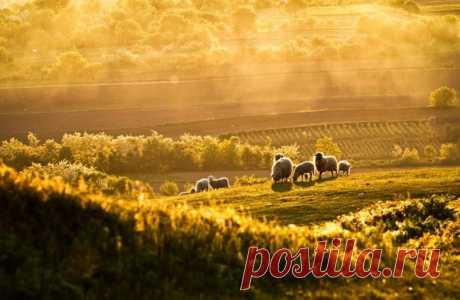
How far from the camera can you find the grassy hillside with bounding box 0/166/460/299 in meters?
13.3

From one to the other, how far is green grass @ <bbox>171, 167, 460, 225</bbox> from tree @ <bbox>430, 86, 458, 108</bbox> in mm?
90767

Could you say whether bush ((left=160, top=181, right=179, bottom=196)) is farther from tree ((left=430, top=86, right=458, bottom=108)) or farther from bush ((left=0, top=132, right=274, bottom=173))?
tree ((left=430, top=86, right=458, bottom=108))

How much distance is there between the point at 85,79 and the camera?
166 m

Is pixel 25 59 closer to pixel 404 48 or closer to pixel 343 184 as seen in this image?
pixel 404 48

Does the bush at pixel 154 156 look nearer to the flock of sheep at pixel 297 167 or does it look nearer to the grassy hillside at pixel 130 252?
the flock of sheep at pixel 297 167

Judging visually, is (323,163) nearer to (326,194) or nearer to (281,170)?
(281,170)

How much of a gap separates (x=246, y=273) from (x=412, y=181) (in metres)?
22.5

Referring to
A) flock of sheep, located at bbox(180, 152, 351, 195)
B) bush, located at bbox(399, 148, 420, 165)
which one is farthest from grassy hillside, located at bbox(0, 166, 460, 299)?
bush, located at bbox(399, 148, 420, 165)

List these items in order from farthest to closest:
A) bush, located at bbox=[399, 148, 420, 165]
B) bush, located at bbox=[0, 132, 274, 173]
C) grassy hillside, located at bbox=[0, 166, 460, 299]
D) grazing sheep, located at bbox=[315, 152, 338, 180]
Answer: bush, located at bbox=[399, 148, 420, 165], bush, located at bbox=[0, 132, 274, 173], grazing sheep, located at bbox=[315, 152, 338, 180], grassy hillside, located at bbox=[0, 166, 460, 299]

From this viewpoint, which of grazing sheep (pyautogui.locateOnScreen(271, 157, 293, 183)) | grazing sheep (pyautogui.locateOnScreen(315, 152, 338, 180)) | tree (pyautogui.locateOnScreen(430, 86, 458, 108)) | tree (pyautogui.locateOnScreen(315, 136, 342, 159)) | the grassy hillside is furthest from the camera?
tree (pyautogui.locateOnScreen(430, 86, 458, 108))

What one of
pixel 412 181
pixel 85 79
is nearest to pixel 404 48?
pixel 85 79

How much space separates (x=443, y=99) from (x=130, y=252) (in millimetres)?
119366

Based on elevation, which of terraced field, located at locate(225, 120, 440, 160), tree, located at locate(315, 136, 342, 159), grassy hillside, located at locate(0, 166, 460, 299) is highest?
terraced field, located at locate(225, 120, 440, 160)

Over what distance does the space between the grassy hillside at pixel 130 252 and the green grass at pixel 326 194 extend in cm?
933
